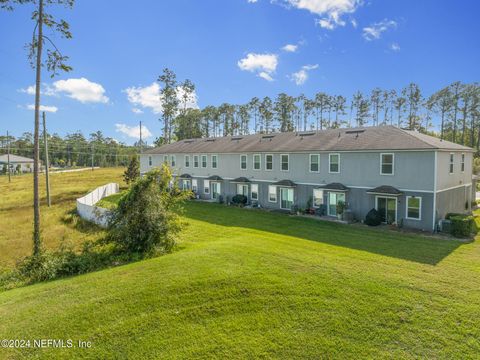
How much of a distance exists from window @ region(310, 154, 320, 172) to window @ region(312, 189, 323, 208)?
1.62 meters

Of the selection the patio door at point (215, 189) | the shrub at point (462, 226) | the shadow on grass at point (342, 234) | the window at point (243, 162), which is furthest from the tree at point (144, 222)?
the patio door at point (215, 189)

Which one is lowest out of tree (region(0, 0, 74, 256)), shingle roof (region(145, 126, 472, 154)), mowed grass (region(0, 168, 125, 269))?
mowed grass (region(0, 168, 125, 269))

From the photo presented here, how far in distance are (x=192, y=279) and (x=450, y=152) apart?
18854 mm

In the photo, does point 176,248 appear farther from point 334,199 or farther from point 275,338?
point 334,199

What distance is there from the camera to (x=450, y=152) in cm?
1942

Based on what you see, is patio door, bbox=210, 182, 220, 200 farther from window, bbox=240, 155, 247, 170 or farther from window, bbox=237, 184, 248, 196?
window, bbox=240, 155, 247, 170

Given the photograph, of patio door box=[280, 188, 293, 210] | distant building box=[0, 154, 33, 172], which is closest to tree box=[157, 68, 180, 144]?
patio door box=[280, 188, 293, 210]

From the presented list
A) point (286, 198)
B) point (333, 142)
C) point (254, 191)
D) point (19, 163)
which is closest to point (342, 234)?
point (286, 198)

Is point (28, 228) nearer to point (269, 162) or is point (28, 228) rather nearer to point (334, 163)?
point (269, 162)

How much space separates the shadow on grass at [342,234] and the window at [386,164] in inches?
155

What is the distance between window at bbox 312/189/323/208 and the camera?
2247 cm

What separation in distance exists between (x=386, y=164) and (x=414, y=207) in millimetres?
3118

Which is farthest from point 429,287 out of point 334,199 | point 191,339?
point 334,199

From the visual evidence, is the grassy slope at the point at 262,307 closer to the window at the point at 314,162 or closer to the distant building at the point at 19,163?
the window at the point at 314,162
